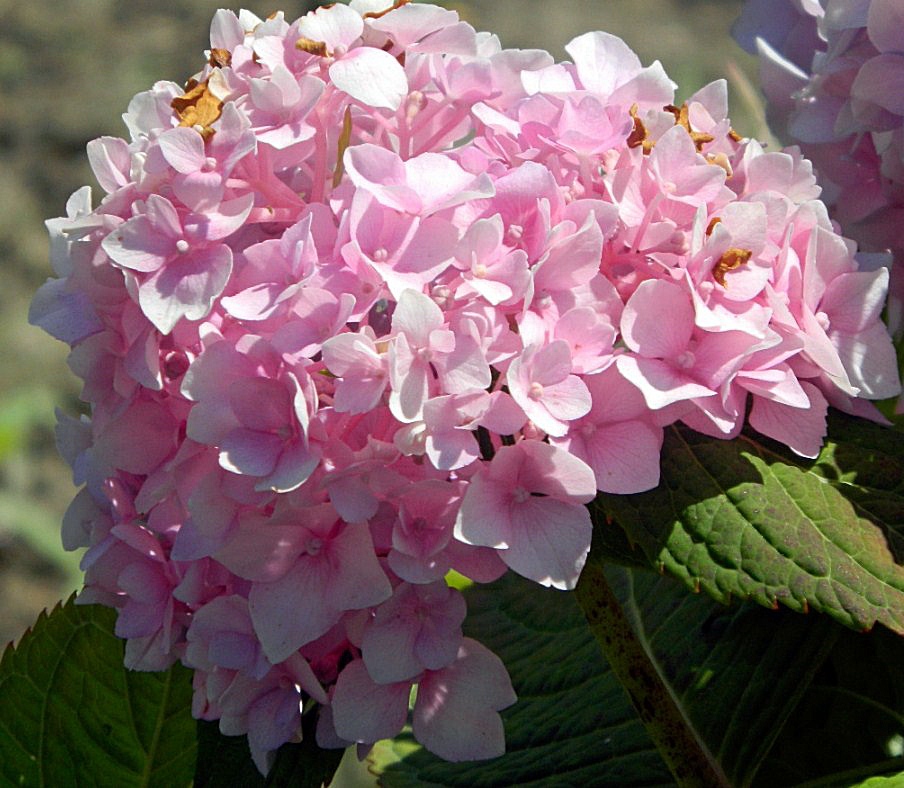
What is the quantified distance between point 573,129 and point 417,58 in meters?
0.11

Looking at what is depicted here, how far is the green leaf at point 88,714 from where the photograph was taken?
1.00 metres

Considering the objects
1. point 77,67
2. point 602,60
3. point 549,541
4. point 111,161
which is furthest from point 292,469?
point 77,67

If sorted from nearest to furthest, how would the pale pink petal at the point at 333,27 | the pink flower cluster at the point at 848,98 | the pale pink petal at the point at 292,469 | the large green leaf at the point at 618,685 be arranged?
the pale pink petal at the point at 292,469
the pale pink petal at the point at 333,27
the pink flower cluster at the point at 848,98
the large green leaf at the point at 618,685

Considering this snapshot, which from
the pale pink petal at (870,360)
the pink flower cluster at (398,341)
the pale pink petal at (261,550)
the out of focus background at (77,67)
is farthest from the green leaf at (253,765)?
the out of focus background at (77,67)

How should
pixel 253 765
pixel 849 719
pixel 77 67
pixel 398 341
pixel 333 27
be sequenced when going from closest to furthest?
pixel 398 341 < pixel 333 27 < pixel 253 765 < pixel 849 719 < pixel 77 67

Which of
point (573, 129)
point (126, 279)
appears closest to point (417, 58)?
point (573, 129)

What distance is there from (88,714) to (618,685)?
0.43 meters

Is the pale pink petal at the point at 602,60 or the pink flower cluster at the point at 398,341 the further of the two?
the pale pink petal at the point at 602,60

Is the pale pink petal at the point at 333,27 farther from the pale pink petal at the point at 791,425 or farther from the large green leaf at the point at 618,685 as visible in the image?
the large green leaf at the point at 618,685

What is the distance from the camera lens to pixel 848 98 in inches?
34.8

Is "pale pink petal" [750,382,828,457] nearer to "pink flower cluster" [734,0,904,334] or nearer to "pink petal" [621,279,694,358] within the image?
"pink petal" [621,279,694,358]

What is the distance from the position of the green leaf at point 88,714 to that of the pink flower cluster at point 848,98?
62 centimetres

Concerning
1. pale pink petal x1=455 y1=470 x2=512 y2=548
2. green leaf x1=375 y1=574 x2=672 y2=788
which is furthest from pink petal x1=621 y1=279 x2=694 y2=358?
green leaf x1=375 y1=574 x2=672 y2=788

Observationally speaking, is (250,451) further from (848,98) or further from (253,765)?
(848,98)
